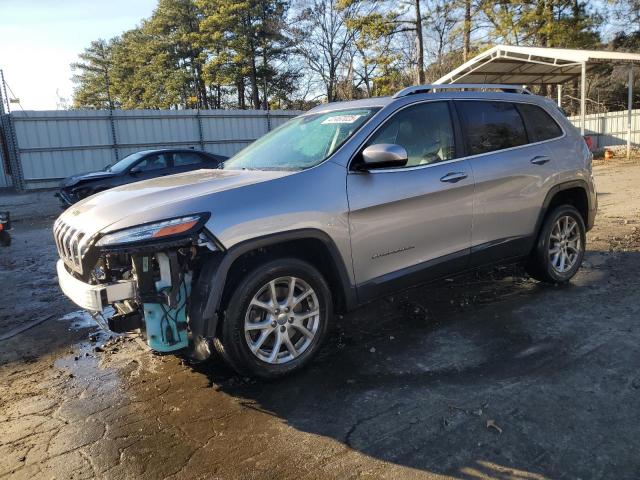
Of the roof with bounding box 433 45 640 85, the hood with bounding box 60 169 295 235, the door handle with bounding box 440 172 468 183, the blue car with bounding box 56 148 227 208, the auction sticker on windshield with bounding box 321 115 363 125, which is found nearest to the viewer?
the hood with bounding box 60 169 295 235

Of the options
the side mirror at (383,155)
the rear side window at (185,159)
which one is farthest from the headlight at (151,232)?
the rear side window at (185,159)

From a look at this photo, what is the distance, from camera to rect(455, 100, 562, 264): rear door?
14.6 ft

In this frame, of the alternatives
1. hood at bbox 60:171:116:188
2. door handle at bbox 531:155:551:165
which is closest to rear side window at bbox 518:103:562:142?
door handle at bbox 531:155:551:165

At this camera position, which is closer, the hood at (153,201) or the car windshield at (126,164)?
the hood at (153,201)

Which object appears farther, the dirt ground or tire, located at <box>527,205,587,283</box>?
tire, located at <box>527,205,587,283</box>

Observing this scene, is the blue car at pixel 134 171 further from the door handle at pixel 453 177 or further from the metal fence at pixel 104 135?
the metal fence at pixel 104 135

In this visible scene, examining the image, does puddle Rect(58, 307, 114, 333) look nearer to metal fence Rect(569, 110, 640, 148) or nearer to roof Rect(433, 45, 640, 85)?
roof Rect(433, 45, 640, 85)

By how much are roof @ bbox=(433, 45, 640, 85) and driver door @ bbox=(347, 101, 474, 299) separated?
1529 cm

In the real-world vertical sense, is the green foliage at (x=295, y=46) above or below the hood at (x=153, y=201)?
above

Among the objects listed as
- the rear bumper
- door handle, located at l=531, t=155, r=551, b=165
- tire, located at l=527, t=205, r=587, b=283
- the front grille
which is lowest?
tire, located at l=527, t=205, r=587, b=283

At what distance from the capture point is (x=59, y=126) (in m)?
20.3

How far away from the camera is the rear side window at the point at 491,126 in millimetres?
4465

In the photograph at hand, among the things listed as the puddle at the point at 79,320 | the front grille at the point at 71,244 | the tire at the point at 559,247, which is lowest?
the puddle at the point at 79,320

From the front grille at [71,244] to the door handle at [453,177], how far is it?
265 centimetres
